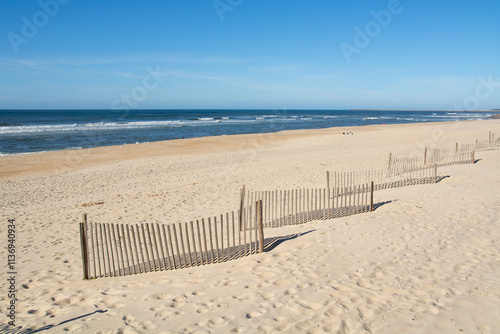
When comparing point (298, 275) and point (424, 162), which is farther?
point (424, 162)

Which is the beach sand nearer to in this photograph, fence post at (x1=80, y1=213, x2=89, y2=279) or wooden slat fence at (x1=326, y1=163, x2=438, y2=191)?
fence post at (x1=80, y1=213, x2=89, y2=279)

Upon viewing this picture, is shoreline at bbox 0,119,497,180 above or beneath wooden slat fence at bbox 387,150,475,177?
beneath

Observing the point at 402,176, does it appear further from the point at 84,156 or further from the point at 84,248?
the point at 84,156

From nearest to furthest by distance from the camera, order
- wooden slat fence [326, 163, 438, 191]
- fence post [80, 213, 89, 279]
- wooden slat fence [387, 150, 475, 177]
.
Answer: fence post [80, 213, 89, 279]
wooden slat fence [326, 163, 438, 191]
wooden slat fence [387, 150, 475, 177]

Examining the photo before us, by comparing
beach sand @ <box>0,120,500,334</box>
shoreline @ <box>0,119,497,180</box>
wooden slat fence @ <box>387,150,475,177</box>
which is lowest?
shoreline @ <box>0,119,497,180</box>

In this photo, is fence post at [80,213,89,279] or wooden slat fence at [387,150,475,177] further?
wooden slat fence at [387,150,475,177]

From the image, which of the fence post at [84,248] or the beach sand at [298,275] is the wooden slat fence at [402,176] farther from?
the fence post at [84,248]

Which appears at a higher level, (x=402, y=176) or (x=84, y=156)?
(x=402, y=176)

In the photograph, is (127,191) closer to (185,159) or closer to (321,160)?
(185,159)

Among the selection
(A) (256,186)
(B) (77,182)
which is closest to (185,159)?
(B) (77,182)

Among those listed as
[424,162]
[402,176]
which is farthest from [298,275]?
[424,162]

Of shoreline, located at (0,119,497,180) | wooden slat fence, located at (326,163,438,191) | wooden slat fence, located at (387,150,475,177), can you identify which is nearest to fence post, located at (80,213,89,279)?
wooden slat fence, located at (326,163,438,191)

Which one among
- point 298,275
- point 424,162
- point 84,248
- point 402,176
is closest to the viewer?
point 298,275

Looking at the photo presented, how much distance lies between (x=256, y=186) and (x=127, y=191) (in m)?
5.40
